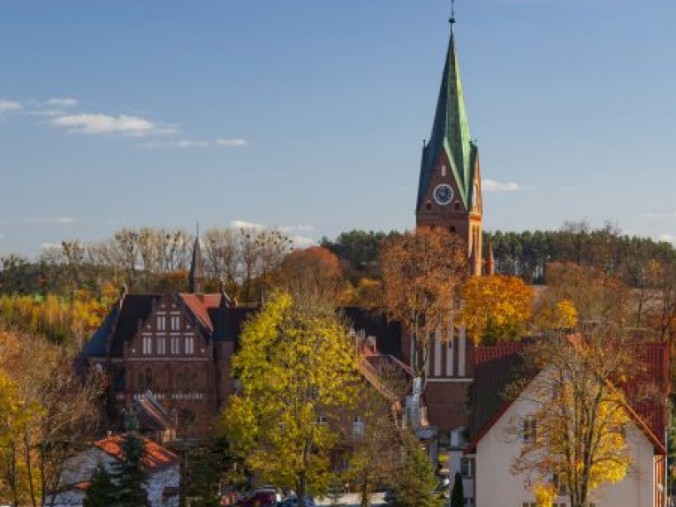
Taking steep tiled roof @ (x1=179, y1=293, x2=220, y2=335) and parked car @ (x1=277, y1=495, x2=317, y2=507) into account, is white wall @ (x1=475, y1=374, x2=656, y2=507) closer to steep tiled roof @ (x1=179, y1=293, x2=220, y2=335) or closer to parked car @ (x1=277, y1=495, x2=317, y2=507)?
parked car @ (x1=277, y1=495, x2=317, y2=507)

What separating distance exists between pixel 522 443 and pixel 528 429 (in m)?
1.13

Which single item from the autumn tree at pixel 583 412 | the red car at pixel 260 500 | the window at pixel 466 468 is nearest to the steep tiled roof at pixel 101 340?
the red car at pixel 260 500

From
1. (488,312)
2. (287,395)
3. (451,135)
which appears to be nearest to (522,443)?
(287,395)

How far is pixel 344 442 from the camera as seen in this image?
5266 cm

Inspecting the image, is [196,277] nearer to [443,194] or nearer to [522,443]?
[443,194]

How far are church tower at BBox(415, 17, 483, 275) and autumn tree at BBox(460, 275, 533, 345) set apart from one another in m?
9.04

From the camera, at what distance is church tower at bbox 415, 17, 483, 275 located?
77688 millimetres

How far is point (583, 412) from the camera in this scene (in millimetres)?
35812

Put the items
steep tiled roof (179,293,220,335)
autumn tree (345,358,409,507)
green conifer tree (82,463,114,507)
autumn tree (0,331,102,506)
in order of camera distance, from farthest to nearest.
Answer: steep tiled roof (179,293,220,335) → autumn tree (345,358,409,507) → autumn tree (0,331,102,506) → green conifer tree (82,463,114,507)

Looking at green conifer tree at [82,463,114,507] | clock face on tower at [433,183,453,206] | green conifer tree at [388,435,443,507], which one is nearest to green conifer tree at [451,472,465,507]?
green conifer tree at [388,435,443,507]

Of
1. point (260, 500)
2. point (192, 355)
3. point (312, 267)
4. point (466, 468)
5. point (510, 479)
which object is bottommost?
point (260, 500)

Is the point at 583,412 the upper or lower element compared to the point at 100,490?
upper

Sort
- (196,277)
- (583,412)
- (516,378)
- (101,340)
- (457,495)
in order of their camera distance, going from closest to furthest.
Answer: (583,412) → (516,378) → (457,495) → (101,340) → (196,277)

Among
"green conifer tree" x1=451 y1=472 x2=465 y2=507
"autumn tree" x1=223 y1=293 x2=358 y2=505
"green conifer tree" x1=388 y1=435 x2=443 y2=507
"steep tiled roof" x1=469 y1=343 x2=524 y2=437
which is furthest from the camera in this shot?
"green conifer tree" x1=451 y1=472 x2=465 y2=507
